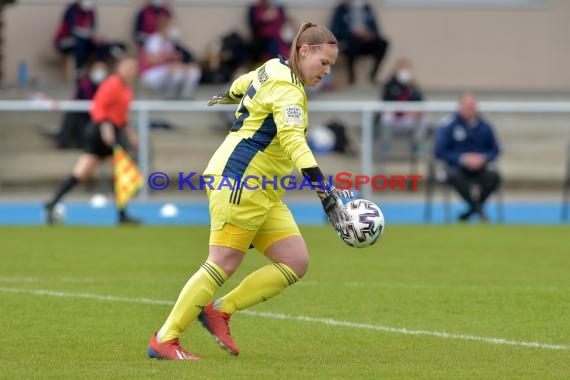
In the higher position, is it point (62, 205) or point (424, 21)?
point (424, 21)

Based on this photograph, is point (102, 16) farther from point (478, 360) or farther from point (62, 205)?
point (478, 360)

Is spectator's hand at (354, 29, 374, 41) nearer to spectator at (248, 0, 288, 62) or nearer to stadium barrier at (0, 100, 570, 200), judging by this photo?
spectator at (248, 0, 288, 62)

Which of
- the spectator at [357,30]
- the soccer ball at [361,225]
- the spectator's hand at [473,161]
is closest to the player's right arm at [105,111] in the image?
the spectator's hand at [473,161]

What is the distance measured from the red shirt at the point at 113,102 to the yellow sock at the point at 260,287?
10.3 m

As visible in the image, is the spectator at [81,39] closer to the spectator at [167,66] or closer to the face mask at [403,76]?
the spectator at [167,66]

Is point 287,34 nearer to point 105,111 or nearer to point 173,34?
point 173,34

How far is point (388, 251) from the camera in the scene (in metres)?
15.1

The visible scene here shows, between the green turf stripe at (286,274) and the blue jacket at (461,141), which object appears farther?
the blue jacket at (461,141)

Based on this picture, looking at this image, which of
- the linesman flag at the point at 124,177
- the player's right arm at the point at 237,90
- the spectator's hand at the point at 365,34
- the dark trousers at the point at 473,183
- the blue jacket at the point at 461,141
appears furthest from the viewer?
the spectator's hand at the point at 365,34

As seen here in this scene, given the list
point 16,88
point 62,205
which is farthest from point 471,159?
point 16,88

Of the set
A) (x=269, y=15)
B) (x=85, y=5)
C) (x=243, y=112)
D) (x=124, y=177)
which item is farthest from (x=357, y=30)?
(x=243, y=112)

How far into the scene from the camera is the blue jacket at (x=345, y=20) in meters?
26.0

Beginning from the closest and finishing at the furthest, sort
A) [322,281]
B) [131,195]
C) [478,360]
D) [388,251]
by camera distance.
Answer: [478,360] → [322,281] → [388,251] → [131,195]

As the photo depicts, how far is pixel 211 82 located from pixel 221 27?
2.33 metres
